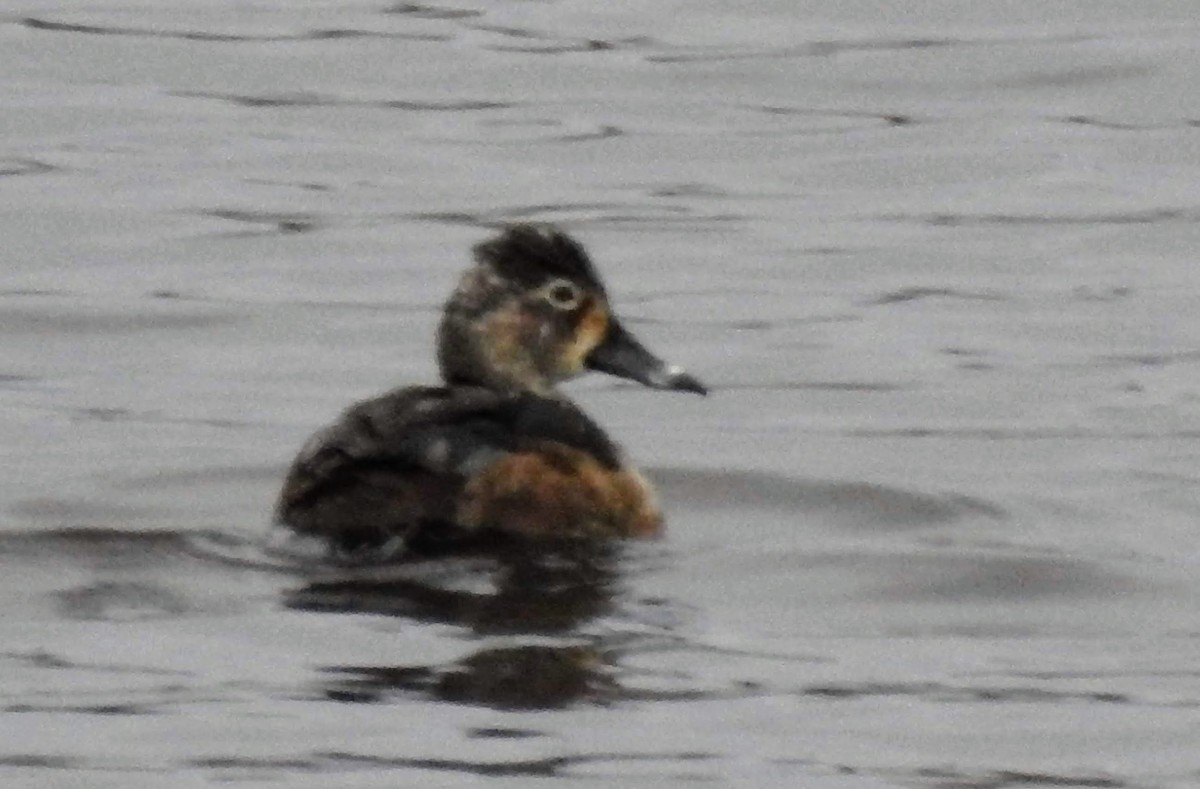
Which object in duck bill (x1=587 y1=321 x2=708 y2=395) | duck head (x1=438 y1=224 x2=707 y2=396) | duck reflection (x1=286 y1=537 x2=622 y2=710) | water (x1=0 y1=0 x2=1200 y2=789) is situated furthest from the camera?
duck bill (x1=587 y1=321 x2=708 y2=395)

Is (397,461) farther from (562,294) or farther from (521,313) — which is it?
(562,294)

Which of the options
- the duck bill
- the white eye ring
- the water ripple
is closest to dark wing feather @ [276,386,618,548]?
the white eye ring

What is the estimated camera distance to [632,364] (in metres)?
11.7

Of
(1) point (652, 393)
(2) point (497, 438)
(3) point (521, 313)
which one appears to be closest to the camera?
(2) point (497, 438)

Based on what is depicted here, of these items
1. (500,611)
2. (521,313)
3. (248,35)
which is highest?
(248,35)

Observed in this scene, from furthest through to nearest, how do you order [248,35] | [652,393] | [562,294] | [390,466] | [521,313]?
A: [248,35], [652,393], [562,294], [521,313], [390,466]

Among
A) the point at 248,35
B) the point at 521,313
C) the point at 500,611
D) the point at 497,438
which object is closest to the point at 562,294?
the point at 521,313

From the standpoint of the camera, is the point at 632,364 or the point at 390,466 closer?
the point at 390,466

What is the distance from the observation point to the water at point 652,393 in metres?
9.29

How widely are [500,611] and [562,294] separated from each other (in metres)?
1.43

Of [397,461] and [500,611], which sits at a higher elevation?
[397,461]

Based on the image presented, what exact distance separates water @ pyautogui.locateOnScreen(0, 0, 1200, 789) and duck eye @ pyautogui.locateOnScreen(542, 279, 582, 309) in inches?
31.8

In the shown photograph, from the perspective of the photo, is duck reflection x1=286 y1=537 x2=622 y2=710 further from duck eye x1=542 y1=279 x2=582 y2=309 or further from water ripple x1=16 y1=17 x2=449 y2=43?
water ripple x1=16 y1=17 x2=449 y2=43

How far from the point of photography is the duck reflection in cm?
948
